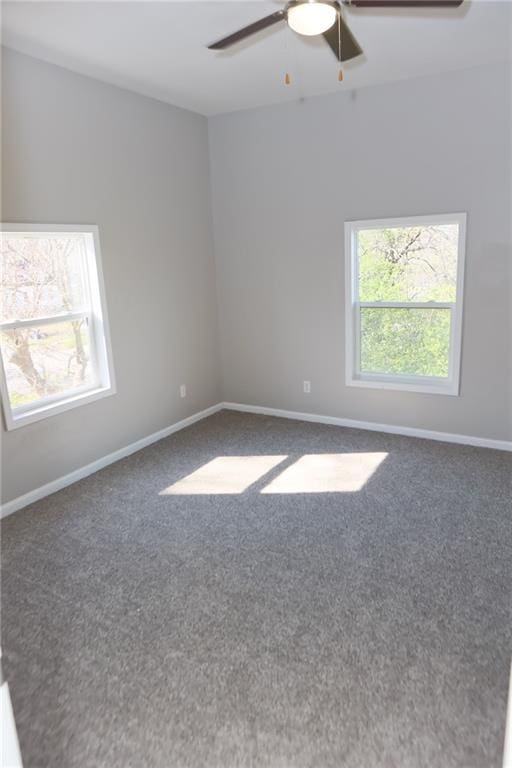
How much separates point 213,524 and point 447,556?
4.30 feet

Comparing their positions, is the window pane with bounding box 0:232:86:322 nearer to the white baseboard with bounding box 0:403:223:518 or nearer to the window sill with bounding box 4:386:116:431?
the window sill with bounding box 4:386:116:431

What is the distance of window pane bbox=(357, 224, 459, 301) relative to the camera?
149 inches

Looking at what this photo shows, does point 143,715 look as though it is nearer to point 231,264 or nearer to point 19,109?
point 19,109

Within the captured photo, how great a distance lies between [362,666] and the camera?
1.94 m

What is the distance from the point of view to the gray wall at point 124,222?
3.09 meters

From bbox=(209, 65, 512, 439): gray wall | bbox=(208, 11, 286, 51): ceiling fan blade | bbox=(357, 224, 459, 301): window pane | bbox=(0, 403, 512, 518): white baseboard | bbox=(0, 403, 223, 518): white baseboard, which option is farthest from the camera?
bbox=(357, 224, 459, 301): window pane

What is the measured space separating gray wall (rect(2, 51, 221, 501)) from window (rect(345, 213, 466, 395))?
1428 millimetres

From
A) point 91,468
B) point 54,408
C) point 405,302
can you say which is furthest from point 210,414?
point 405,302

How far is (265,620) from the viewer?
2.20 metres

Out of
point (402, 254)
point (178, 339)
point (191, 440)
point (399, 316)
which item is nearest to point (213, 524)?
point (191, 440)

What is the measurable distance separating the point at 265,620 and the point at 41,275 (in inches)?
101

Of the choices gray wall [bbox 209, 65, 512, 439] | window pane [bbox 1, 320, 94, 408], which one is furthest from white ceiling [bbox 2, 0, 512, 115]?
window pane [bbox 1, 320, 94, 408]

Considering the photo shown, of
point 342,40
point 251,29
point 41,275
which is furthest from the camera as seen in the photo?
point 41,275

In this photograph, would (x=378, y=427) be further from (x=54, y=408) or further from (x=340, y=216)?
(x=54, y=408)
